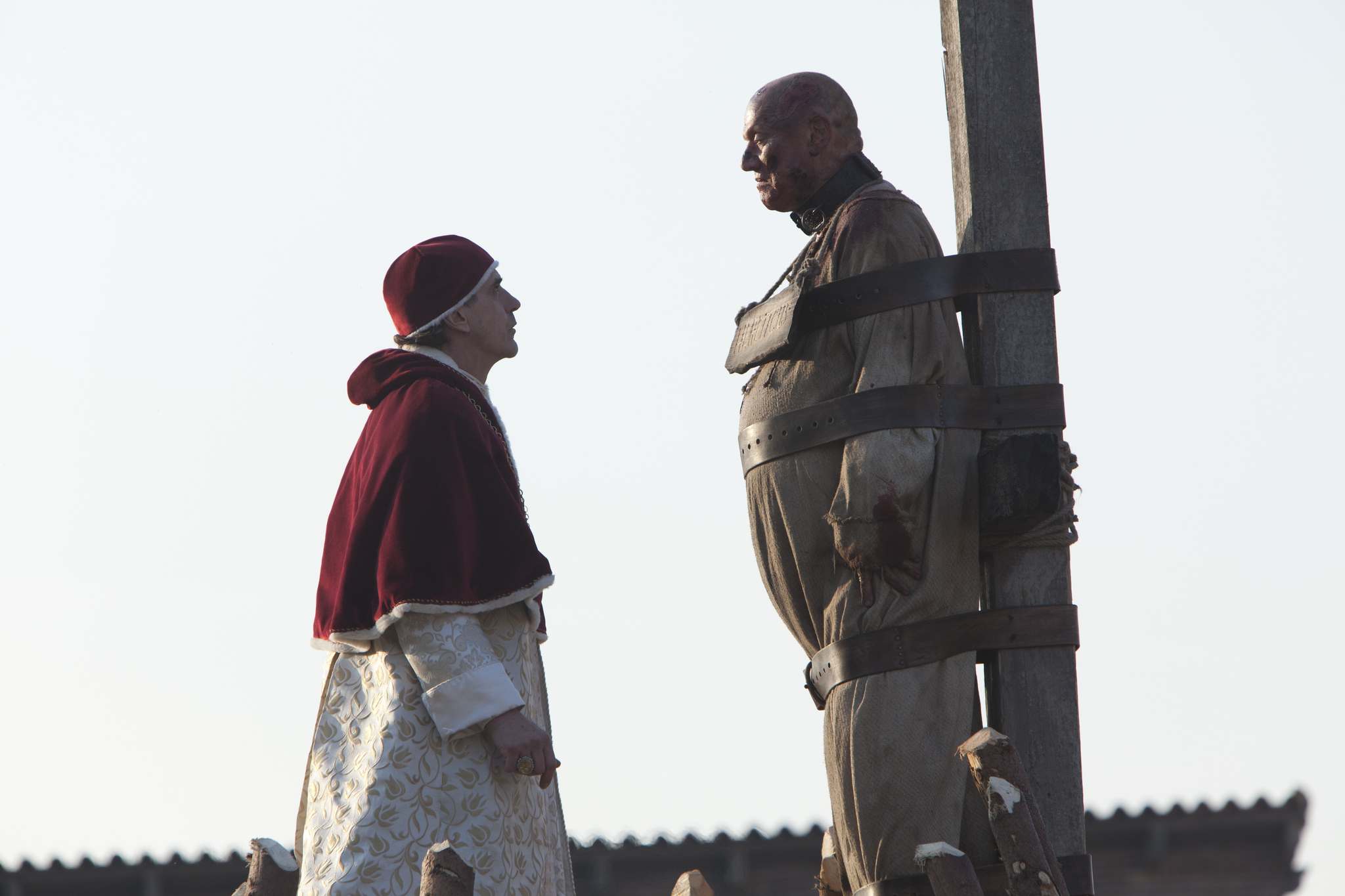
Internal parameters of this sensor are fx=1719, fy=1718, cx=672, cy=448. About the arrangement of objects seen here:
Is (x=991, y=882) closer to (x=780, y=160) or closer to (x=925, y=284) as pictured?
(x=925, y=284)

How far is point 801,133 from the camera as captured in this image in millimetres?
4793

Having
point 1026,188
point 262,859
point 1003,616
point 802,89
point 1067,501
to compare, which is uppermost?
point 802,89

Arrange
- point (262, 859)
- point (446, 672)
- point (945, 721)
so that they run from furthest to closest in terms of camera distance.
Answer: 1. point (945, 721)
2. point (446, 672)
3. point (262, 859)

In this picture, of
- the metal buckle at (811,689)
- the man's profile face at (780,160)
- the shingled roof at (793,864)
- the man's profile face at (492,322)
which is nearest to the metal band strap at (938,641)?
the metal buckle at (811,689)

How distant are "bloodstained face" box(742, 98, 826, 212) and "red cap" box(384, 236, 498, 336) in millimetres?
887

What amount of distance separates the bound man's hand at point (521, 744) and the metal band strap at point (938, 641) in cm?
82

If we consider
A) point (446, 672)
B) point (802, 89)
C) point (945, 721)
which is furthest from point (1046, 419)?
point (446, 672)

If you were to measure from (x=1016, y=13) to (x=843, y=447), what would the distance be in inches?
53.3

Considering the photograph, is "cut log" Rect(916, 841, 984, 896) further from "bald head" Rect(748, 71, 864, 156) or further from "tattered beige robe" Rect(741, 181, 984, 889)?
"bald head" Rect(748, 71, 864, 156)

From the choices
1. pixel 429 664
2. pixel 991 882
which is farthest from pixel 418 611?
pixel 991 882

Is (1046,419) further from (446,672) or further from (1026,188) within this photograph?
(446,672)

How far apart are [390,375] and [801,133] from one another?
136 cm

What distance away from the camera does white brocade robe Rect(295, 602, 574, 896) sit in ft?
12.5

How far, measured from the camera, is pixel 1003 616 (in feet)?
14.2
